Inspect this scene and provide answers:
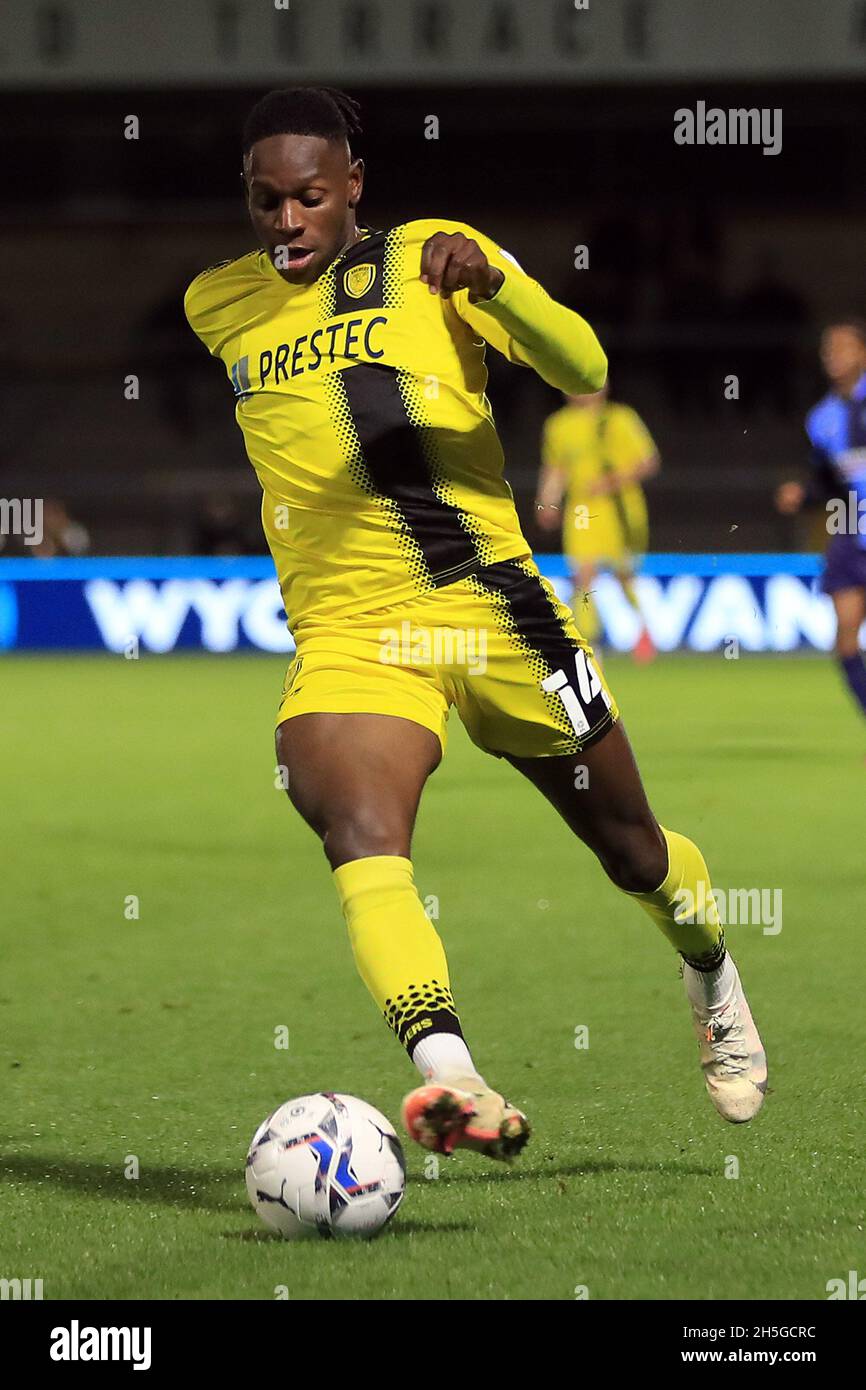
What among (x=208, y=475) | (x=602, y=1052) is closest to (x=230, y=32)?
(x=208, y=475)

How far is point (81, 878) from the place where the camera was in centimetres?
869

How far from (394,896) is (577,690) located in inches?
26.0

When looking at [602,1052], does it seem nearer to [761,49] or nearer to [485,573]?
[485,573]

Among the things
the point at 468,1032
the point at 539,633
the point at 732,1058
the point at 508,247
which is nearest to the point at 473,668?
the point at 539,633

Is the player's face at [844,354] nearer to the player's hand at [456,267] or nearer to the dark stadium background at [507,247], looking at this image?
the player's hand at [456,267]

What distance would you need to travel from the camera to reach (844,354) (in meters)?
12.1

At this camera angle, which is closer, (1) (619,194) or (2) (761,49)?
(2) (761,49)

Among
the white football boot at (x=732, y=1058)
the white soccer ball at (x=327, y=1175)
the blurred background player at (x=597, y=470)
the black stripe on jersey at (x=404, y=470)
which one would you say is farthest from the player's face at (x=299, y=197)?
the blurred background player at (x=597, y=470)

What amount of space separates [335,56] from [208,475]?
5.00 meters

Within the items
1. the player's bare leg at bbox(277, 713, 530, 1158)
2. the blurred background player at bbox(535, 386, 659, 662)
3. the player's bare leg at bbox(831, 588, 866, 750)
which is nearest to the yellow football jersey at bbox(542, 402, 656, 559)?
the blurred background player at bbox(535, 386, 659, 662)

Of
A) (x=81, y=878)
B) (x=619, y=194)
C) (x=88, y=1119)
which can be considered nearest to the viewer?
(x=88, y=1119)

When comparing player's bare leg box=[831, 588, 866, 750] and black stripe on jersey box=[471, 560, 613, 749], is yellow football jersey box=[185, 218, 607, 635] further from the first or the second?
player's bare leg box=[831, 588, 866, 750]

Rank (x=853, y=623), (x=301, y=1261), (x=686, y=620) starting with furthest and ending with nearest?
(x=686, y=620), (x=853, y=623), (x=301, y=1261)

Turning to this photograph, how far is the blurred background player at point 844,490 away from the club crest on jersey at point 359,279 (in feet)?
24.9
